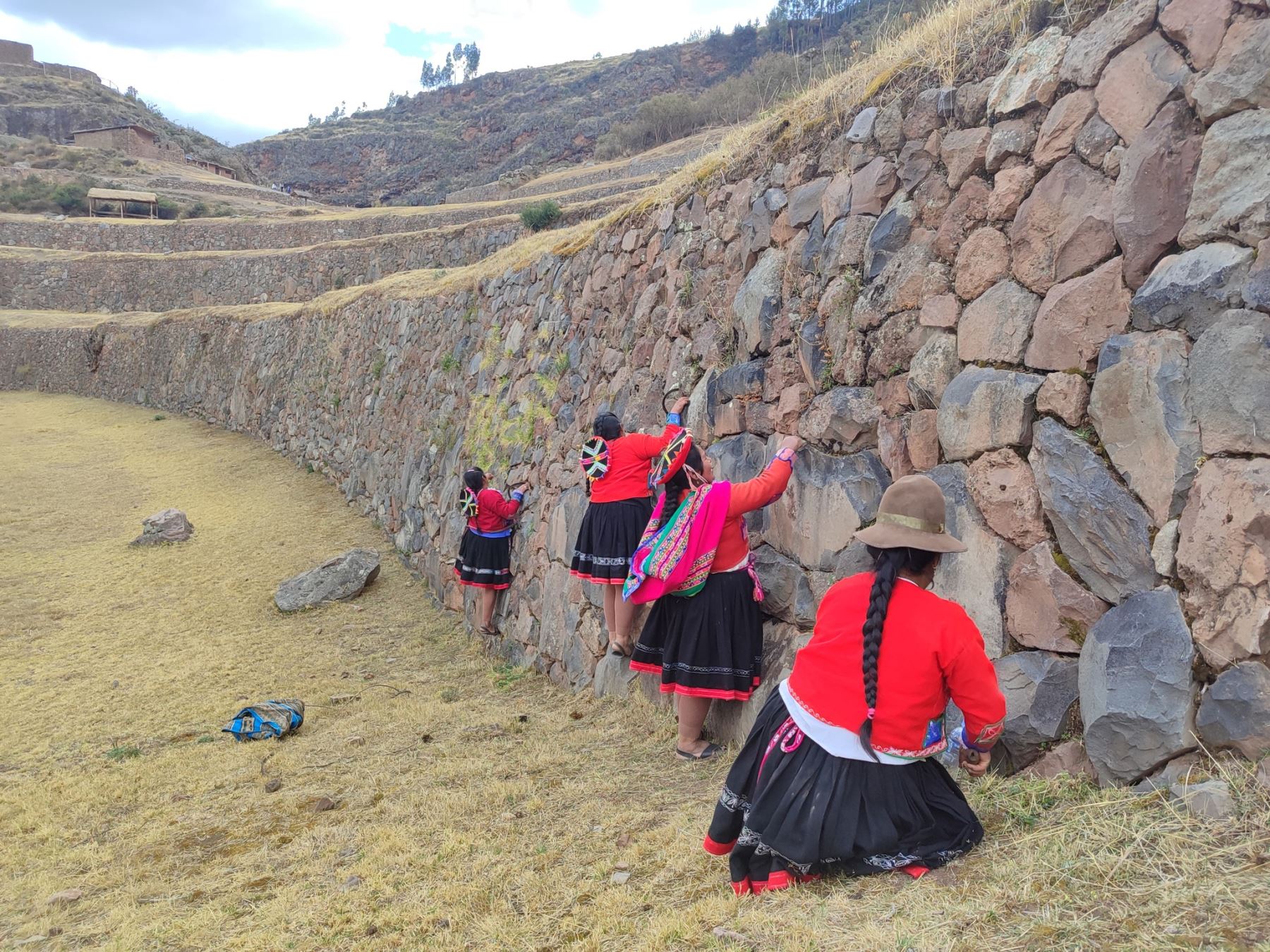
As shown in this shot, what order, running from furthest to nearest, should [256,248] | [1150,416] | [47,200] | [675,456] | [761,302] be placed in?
[47,200]
[256,248]
[761,302]
[675,456]
[1150,416]

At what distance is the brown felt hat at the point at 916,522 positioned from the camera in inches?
98.3

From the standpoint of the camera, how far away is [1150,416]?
8.83 ft

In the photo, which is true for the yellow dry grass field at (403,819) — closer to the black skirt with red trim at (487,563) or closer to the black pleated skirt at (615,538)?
the black skirt with red trim at (487,563)

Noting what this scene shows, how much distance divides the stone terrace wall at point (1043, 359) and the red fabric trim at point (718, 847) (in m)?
1.03

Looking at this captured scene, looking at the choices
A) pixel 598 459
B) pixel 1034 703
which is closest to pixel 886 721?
pixel 1034 703

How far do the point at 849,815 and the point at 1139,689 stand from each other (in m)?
0.94

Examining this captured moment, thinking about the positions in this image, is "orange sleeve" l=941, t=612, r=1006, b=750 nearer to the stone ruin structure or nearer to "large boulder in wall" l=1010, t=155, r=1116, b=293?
"large boulder in wall" l=1010, t=155, r=1116, b=293

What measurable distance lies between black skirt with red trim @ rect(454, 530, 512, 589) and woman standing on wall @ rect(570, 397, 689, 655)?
A: 2258mm

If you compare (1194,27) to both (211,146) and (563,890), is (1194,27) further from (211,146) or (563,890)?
(211,146)

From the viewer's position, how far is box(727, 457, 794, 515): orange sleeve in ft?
13.1

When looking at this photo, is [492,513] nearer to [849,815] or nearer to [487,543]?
[487,543]

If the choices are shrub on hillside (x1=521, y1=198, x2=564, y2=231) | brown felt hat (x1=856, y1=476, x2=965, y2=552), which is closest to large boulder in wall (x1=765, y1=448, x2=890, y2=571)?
brown felt hat (x1=856, y1=476, x2=965, y2=552)

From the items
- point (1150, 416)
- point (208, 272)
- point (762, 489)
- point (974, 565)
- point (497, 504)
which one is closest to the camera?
point (1150, 416)

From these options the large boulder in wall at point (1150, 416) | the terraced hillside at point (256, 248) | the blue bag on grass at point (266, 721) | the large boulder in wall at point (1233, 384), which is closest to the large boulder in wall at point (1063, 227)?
the large boulder in wall at point (1150, 416)
